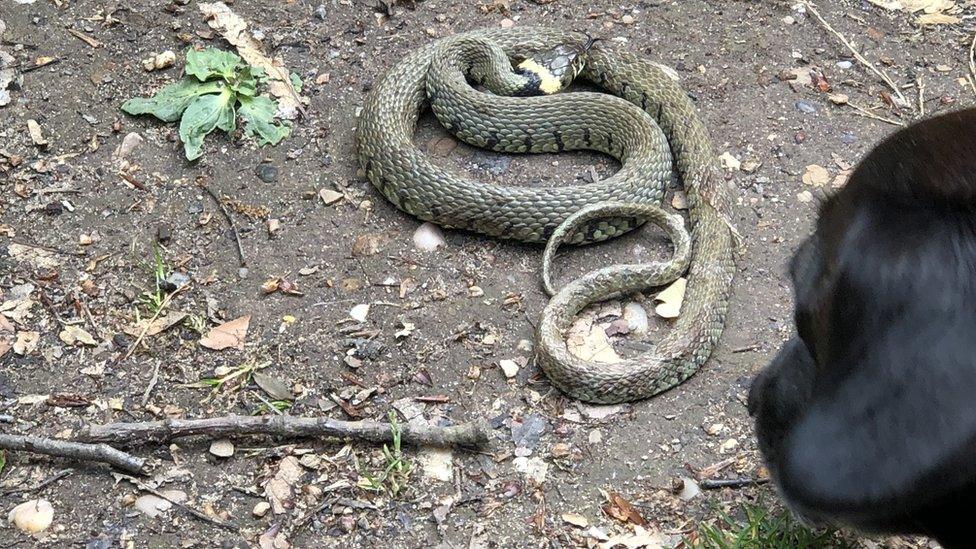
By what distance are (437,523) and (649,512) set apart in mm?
906

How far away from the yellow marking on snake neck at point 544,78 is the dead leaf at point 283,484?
3.10 meters

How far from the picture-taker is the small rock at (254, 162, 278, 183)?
5688 millimetres

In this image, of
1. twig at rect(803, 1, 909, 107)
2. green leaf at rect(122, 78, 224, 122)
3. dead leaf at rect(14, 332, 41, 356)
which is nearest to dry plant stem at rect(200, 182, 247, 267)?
green leaf at rect(122, 78, 224, 122)

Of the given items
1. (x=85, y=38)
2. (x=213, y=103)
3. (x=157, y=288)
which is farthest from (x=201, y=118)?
(x=157, y=288)

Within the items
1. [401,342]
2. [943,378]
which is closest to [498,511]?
[401,342]

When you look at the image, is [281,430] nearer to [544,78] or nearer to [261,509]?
[261,509]

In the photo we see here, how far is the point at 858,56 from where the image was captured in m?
6.54

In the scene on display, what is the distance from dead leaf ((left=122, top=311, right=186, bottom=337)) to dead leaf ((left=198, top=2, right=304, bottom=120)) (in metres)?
1.64

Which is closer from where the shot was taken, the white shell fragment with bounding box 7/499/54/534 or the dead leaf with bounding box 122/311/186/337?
the white shell fragment with bounding box 7/499/54/534

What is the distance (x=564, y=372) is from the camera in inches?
183

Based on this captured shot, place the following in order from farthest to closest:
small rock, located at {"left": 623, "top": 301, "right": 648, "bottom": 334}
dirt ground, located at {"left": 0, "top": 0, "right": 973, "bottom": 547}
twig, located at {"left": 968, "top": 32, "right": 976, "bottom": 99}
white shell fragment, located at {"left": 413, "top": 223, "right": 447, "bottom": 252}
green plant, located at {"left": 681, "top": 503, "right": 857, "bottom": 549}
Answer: twig, located at {"left": 968, "top": 32, "right": 976, "bottom": 99} → white shell fragment, located at {"left": 413, "top": 223, "right": 447, "bottom": 252} → small rock, located at {"left": 623, "top": 301, "right": 648, "bottom": 334} → dirt ground, located at {"left": 0, "top": 0, "right": 973, "bottom": 547} → green plant, located at {"left": 681, "top": 503, "right": 857, "bottom": 549}

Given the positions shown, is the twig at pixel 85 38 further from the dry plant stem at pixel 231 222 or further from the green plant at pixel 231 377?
the green plant at pixel 231 377

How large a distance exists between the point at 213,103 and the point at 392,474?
2777 millimetres

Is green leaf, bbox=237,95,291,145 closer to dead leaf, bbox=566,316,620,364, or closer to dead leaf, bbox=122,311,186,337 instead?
dead leaf, bbox=122,311,186,337
